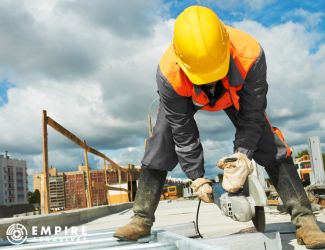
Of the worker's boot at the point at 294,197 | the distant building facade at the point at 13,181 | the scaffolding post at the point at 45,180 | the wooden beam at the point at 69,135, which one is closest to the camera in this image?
the worker's boot at the point at 294,197

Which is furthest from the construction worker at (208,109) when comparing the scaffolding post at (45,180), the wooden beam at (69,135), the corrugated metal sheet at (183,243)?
the wooden beam at (69,135)

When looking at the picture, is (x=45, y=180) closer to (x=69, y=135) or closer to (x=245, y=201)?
(x=69, y=135)

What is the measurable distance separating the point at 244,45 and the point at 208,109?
1.74 ft

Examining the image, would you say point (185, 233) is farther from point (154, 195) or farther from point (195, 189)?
point (195, 189)

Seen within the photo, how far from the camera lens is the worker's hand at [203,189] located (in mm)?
2732

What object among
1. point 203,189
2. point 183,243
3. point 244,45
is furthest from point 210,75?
point 183,243

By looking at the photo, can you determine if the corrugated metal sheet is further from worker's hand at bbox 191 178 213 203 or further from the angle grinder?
worker's hand at bbox 191 178 213 203

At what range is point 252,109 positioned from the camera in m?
2.82

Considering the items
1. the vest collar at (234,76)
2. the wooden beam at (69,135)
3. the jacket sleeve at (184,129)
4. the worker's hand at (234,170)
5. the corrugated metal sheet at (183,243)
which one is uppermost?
the wooden beam at (69,135)

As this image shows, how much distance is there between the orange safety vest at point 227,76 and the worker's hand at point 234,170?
0.42 m

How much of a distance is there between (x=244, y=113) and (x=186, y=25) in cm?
77

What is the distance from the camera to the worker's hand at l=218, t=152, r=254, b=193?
2.46 meters

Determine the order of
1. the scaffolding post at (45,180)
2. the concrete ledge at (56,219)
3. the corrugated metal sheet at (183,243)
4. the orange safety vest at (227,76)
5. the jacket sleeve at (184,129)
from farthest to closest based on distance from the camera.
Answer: the scaffolding post at (45,180), the concrete ledge at (56,219), the jacket sleeve at (184,129), the orange safety vest at (227,76), the corrugated metal sheet at (183,243)

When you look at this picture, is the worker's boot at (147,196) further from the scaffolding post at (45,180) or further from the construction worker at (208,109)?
the scaffolding post at (45,180)
